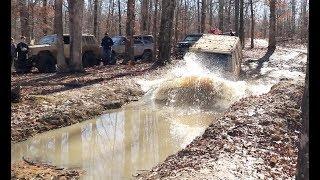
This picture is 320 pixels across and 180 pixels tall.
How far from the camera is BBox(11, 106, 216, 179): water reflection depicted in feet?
27.4

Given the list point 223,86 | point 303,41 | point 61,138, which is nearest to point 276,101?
point 223,86

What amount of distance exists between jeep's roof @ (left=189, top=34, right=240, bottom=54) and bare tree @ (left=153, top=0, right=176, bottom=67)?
111 inches

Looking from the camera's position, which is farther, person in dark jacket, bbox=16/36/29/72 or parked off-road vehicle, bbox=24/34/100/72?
parked off-road vehicle, bbox=24/34/100/72

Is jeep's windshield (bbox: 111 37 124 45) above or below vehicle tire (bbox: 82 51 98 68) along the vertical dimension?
above

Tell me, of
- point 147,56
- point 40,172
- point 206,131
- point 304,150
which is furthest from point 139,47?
point 304,150

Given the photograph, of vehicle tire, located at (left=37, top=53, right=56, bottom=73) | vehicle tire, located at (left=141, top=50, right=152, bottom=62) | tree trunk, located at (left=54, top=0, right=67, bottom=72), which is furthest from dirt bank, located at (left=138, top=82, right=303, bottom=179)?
vehicle tire, located at (left=141, top=50, right=152, bottom=62)

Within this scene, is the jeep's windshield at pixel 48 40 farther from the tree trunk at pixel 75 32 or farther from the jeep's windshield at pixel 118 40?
the jeep's windshield at pixel 118 40

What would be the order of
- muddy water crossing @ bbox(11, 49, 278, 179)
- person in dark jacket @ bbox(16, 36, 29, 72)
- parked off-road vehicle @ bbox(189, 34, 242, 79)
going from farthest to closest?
person in dark jacket @ bbox(16, 36, 29, 72)
parked off-road vehicle @ bbox(189, 34, 242, 79)
muddy water crossing @ bbox(11, 49, 278, 179)

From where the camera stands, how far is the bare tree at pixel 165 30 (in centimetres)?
2323

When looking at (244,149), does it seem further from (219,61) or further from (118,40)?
(118,40)

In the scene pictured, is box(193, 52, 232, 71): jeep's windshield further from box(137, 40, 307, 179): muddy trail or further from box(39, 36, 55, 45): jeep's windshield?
box(39, 36, 55, 45): jeep's windshield

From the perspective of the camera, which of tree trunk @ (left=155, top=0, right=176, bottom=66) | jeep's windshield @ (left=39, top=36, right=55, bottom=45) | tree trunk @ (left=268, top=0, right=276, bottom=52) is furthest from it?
tree trunk @ (left=268, top=0, right=276, bottom=52)

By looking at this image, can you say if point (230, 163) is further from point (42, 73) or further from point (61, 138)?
point (42, 73)
